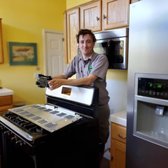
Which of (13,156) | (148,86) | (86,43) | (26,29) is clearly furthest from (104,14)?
(26,29)

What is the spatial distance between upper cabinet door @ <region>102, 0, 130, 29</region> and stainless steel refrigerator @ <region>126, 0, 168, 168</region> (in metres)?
0.44

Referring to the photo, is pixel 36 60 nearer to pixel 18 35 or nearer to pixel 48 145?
pixel 18 35

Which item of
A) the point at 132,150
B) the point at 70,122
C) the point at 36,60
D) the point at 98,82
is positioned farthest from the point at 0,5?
the point at 132,150

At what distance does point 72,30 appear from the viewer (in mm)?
2389

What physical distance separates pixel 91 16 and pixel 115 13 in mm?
344

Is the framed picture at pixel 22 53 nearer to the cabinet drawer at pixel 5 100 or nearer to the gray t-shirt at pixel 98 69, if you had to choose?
the cabinet drawer at pixel 5 100

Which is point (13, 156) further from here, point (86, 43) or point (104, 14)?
point (104, 14)

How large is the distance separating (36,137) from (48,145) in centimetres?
10

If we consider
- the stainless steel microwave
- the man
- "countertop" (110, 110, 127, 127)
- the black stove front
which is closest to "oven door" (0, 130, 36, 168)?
the black stove front

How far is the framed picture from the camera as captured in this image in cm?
334

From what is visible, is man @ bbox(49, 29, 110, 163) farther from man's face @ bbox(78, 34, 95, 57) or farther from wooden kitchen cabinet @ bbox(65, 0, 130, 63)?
wooden kitchen cabinet @ bbox(65, 0, 130, 63)

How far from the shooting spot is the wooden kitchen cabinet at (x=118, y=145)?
1.64 meters

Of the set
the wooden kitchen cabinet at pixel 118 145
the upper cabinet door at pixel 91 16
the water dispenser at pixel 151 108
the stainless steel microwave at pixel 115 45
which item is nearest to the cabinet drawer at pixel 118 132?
the wooden kitchen cabinet at pixel 118 145

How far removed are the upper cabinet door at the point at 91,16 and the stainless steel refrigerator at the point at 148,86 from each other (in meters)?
0.73
